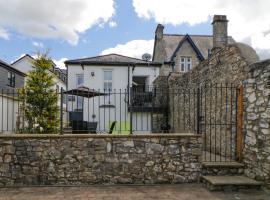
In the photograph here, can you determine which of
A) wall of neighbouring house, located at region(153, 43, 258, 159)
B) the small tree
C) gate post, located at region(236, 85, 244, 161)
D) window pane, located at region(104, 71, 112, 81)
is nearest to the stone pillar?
window pane, located at region(104, 71, 112, 81)

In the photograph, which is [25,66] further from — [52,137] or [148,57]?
[52,137]

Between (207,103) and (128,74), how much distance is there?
9.94m

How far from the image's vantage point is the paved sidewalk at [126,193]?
585 centimetres

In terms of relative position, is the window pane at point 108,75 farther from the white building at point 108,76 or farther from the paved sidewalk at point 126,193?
the paved sidewalk at point 126,193

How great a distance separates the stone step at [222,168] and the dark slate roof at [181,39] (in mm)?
18386

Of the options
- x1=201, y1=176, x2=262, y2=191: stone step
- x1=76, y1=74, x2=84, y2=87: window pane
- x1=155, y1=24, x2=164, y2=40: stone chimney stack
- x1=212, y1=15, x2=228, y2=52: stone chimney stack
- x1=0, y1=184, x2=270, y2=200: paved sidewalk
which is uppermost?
x1=155, y1=24, x2=164, y2=40: stone chimney stack

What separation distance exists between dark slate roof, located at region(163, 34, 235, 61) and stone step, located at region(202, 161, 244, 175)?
1839 cm

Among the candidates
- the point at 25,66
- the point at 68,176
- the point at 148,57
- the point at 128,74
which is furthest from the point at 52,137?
the point at 25,66

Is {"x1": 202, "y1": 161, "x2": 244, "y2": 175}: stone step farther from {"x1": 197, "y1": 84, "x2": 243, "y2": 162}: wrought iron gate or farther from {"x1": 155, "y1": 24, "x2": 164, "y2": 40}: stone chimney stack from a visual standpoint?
{"x1": 155, "y1": 24, "x2": 164, "y2": 40}: stone chimney stack

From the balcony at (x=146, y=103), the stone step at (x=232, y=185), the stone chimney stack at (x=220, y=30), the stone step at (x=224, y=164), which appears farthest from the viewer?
the balcony at (x=146, y=103)

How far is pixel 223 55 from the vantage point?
8.63m

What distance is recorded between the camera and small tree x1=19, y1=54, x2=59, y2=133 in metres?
13.9

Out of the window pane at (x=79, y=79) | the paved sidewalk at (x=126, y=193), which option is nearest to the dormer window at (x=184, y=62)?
the window pane at (x=79, y=79)

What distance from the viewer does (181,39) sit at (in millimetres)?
26969
